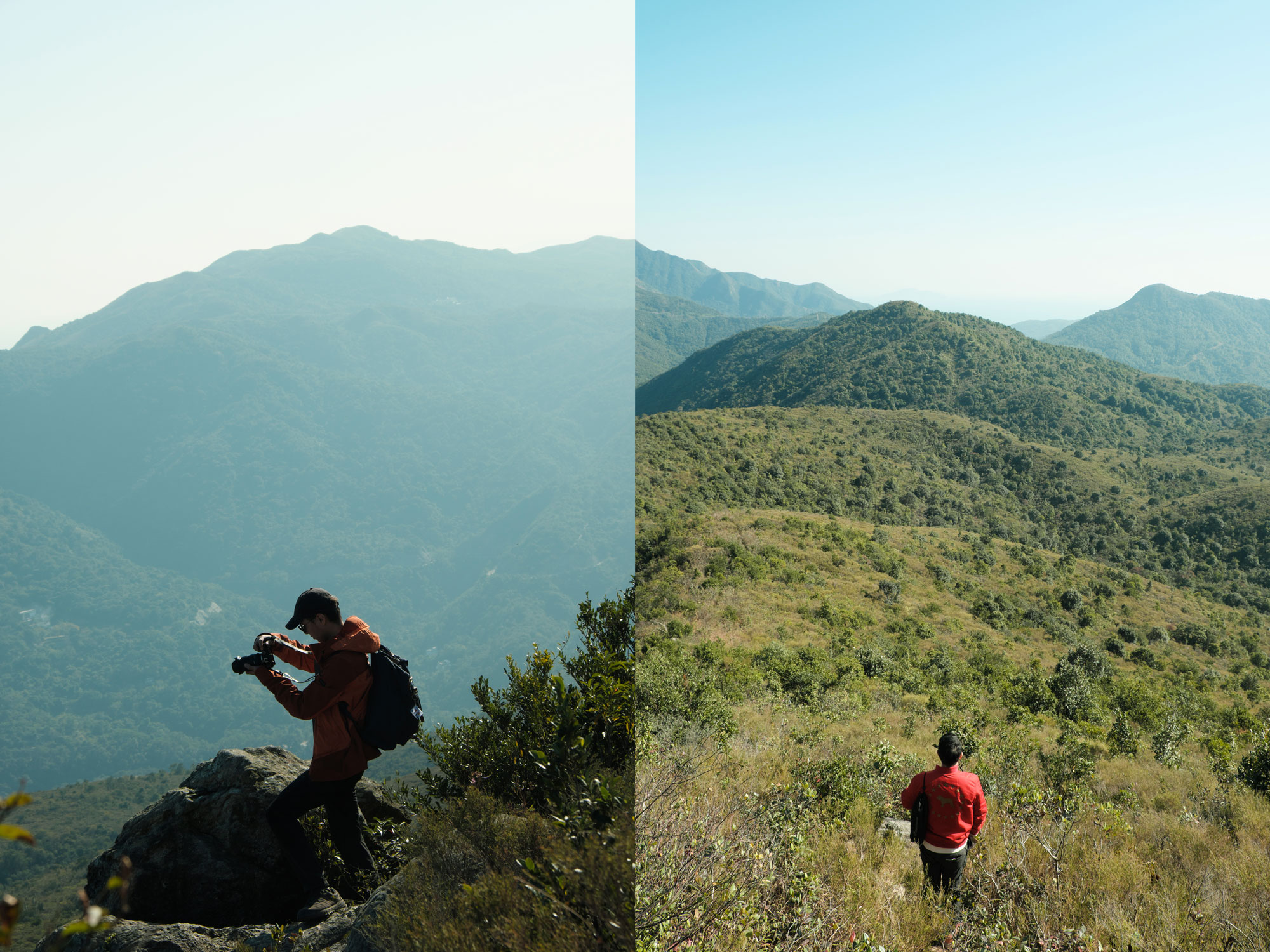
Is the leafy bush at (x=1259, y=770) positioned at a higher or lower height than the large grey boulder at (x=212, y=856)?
lower

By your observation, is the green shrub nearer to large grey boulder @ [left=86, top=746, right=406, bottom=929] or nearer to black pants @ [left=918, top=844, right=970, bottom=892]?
black pants @ [left=918, top=844, right=970, bottom=892]

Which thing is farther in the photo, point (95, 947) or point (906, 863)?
point (906, 863)

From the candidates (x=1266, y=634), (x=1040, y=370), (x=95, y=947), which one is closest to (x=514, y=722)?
(x=95, y=947)

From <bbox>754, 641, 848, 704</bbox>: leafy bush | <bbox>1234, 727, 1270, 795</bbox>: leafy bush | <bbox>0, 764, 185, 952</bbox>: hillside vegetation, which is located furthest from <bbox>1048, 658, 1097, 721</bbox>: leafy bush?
<bbox>0, 764, 185, 952</bbox>: hillside vegetation

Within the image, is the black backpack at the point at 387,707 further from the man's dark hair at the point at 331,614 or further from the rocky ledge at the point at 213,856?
the rocky ledge at the point at 213,856

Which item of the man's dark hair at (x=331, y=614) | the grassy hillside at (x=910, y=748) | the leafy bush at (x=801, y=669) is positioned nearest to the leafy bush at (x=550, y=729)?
the grassy hillside at (x=910, y=748)

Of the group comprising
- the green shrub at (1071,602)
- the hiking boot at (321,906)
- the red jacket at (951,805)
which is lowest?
the green shrub at (1071,602)

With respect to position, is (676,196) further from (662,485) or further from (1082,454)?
(1082,454)
